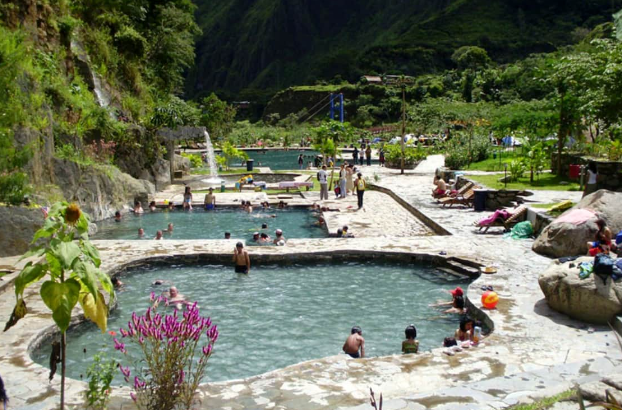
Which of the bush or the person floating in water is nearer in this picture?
the person floating in water

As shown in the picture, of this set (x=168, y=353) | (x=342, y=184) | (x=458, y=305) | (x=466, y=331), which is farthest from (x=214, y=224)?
(x=168, y=353)

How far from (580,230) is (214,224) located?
12427 mm

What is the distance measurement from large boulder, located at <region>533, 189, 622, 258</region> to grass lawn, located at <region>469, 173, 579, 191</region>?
8237mm

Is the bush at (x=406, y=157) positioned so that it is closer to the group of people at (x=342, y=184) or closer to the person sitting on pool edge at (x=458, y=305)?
the group of people at (x=342, y=184)

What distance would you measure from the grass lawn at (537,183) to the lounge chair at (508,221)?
5.59 metres

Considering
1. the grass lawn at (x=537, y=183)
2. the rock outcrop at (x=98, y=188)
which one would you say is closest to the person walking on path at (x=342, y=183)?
the grass lawn at (x=537, y=183)

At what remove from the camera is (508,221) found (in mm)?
17094

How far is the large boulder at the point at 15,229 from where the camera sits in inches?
554

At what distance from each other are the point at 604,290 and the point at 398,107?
90.4 meters

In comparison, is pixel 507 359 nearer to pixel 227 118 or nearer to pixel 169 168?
pixel 169 168

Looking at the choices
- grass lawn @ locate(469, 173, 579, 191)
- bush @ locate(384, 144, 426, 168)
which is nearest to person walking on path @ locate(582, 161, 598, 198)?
grass lawn @ locate(469, 173, 579, 191)

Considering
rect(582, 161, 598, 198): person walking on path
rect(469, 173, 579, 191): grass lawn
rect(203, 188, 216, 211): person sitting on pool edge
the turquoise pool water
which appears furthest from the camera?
rect(203, 188, 216, 211): person sitting on pool edge

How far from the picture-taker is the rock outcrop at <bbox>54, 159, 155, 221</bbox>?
66.4 feet

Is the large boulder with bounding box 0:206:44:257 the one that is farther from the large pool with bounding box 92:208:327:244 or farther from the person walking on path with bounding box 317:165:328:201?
the person walking on path with bounding box 317:165:328:201
